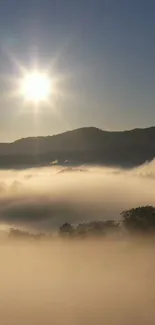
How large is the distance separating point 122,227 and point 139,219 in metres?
4.79

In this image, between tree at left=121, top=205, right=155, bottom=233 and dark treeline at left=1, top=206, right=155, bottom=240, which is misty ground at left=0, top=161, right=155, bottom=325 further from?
tree at left=121, top=205, right=155, bottom=233

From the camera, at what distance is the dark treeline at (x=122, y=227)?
3853 inches

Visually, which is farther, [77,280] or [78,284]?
[77,280]

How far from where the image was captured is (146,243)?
336 ft

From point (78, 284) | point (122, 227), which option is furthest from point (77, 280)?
point (122, 227)

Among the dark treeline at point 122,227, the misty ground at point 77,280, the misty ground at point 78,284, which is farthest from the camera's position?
the misty ground at point 77,280

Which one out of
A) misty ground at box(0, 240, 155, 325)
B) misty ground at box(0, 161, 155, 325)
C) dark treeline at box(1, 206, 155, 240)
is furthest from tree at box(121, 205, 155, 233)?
misty ground at box(0, 240, 155, 325)

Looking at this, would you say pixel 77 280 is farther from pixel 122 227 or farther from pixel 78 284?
pixel 122 227

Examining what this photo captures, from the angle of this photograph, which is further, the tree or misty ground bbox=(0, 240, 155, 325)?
misty ground bbox=(0, 240, 155, 325)

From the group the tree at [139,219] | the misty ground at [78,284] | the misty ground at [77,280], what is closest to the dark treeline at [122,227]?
the tree at [139,219]

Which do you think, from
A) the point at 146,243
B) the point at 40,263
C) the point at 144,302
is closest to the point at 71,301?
the point at 144,302

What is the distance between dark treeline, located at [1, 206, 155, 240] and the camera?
97875 millimetres

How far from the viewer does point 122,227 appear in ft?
334

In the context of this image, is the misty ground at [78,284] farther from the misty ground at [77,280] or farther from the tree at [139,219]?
the tree at [139,219]
